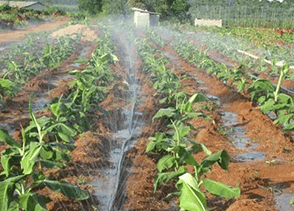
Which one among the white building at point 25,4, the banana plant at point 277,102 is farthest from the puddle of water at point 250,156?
the white building at point 25,4

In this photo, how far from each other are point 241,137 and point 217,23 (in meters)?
36.3

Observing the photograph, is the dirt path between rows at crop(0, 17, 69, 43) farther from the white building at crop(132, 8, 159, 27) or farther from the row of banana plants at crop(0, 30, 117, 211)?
the row of banana plants at crop(0, 30, 117, 211)

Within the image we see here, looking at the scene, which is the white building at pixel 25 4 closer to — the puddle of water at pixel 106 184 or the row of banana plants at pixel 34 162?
the puddle of water at pixel 106 184

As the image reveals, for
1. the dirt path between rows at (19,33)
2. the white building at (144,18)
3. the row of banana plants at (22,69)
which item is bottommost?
the dirt path between rows at (19,33)

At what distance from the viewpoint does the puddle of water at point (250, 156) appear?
19.8 feet

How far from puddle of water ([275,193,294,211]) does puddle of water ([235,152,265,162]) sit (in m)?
1.25

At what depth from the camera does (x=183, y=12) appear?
4453 cm

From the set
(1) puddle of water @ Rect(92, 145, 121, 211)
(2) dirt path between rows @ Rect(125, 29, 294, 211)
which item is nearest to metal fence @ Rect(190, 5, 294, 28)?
(2) dirt path between rows @ Rect(125, 29, 294, 211)

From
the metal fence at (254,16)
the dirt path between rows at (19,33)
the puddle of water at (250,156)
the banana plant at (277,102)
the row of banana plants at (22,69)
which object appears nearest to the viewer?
the puddle of water at (250,156)

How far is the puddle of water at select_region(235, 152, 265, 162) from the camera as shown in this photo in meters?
6.04

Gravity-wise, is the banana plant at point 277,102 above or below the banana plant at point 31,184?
below

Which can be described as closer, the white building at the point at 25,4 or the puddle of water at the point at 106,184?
the puddle of water at the point at 106,184

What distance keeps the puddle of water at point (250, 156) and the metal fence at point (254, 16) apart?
113ft

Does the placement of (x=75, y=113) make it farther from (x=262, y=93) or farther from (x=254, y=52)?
(x=254, y=52)
